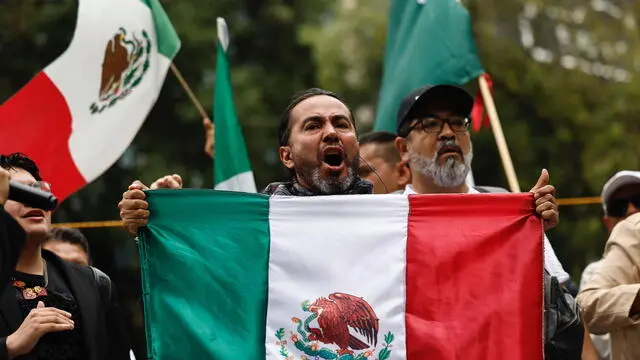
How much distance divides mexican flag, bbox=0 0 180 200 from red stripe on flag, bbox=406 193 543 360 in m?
2.94

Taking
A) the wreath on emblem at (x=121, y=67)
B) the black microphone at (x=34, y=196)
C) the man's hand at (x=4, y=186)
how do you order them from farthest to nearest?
the wreath on emblem at (x=121, y=67) → the man's hand at (x=4, y=186) → the black microphone at (x=34, y=196)

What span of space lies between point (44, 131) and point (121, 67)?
0.64 metres

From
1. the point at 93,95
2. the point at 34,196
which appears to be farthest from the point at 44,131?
the point at 34,196

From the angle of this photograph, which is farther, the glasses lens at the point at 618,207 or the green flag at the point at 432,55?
the green flag at the point at 432,55

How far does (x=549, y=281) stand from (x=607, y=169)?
12920 mm

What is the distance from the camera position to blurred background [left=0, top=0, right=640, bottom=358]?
57.1 feet

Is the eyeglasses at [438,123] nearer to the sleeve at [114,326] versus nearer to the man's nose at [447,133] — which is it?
the man's nose at [447,133]

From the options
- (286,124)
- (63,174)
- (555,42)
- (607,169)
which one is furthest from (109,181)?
(286,124)

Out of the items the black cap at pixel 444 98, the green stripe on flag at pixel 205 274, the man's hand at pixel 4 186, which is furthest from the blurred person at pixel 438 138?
the man's hand at pixel 4 186

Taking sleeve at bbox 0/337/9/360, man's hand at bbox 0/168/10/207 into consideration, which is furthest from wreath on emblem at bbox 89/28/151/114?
man's hand at bbox 0/168/10/207

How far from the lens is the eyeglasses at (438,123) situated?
6.68 meters

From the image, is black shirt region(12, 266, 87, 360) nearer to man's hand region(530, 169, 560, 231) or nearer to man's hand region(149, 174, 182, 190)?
man's hand region(149, 174, 182, 190)

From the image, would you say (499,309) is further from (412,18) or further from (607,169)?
(607,169)

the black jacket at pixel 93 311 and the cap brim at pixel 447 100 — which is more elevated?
the cap brim at pixel 447 100
